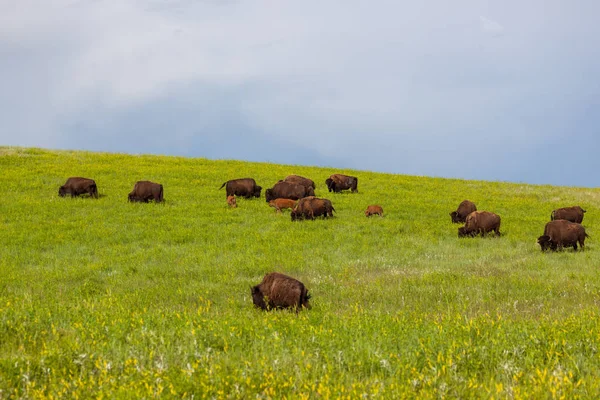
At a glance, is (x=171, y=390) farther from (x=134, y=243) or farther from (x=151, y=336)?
(x=134, y=243)

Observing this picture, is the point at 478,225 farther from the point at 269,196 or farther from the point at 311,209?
the point at 269,196

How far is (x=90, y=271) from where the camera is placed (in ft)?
51.6

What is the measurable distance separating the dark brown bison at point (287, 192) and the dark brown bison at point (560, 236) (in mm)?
12064

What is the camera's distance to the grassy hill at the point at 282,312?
5789 millimetres

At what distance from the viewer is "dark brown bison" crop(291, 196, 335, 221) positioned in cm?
2367

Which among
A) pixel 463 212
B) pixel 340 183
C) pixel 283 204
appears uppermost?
pixel 340 183

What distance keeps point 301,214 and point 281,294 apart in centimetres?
1281

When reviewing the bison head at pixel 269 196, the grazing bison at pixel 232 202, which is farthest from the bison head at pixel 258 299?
the bison head at pixel 269 196

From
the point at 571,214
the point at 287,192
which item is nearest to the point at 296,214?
the point at 287,192

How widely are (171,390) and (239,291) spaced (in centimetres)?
772

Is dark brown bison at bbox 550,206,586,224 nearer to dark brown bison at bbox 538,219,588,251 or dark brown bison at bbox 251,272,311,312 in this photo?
dark brown bison at bbox 538,219,588,251

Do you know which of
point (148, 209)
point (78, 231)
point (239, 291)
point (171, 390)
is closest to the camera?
point (171, 390)

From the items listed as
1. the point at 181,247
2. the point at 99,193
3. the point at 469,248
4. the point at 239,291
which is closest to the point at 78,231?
the point at 181,247

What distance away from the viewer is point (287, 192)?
1088 inches
